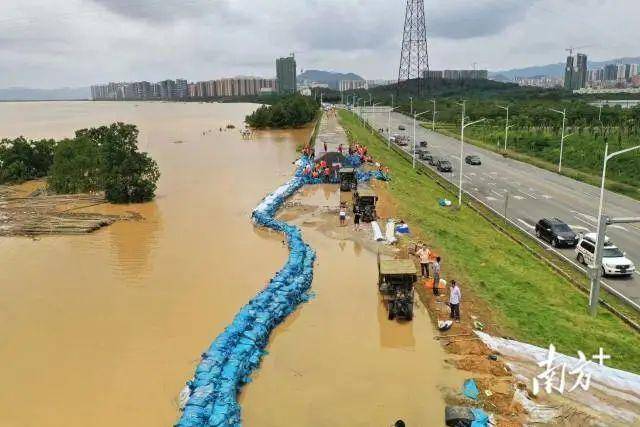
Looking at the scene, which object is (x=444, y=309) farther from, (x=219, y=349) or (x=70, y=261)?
(x=70, y=261)

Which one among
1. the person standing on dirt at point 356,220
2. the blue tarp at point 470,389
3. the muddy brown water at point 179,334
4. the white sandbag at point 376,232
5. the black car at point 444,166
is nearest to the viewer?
the blue tarp at point 470,389

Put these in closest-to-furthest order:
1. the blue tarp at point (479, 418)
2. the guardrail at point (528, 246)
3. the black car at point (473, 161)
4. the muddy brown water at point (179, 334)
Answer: the blue tarp at point (479, 418)
the muddy brown water at point (179, 334)
the guardrail at point (528, 246)
the black car at point (473, 161)

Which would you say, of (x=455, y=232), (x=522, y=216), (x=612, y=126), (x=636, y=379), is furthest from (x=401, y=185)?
(x=612, y=126)

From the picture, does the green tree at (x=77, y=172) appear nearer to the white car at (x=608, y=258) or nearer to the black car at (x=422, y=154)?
the white car at (x=608, y=258)

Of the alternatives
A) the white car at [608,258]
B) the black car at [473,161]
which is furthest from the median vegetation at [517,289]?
the black car at [473,161]

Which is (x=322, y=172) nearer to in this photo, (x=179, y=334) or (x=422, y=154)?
(x=422, y=154)

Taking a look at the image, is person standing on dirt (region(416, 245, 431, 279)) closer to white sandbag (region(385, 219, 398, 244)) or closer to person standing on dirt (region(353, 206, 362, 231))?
white sandbag (region(385, 219, 398, 244))

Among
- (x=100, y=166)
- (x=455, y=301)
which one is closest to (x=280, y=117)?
(x=100, y=166)
